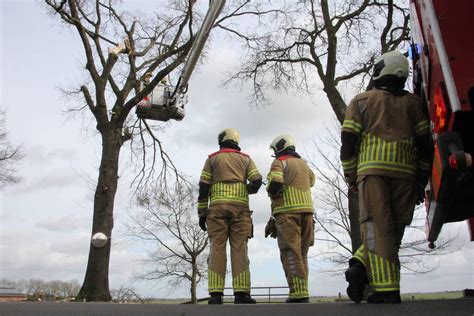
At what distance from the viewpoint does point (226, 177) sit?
19.9ft

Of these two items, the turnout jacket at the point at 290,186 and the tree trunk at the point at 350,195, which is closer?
the turnout jacket at the point at 290,186

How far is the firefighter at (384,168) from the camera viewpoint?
3752mm

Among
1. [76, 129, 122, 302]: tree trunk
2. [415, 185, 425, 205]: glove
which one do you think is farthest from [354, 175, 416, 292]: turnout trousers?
[76, 129, 122, 302]: tree trunk

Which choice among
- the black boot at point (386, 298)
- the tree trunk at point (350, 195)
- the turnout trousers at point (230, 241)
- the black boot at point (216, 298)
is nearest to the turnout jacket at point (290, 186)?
the turnout trousers at point (230, 241)

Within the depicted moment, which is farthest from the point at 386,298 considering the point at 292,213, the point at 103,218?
the point at 103,218

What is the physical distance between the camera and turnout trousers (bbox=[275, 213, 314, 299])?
19.7 feet

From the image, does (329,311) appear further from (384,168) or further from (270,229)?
(270,229)

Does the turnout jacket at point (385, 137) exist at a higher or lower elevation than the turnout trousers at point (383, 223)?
higher

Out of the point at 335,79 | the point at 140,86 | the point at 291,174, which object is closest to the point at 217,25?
the point at 140,86

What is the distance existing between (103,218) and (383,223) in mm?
9252

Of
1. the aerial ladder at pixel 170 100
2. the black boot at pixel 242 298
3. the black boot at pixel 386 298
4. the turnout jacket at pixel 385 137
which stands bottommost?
the black boot at pixel 386 298

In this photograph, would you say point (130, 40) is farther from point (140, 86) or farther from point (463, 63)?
point (463, 63)

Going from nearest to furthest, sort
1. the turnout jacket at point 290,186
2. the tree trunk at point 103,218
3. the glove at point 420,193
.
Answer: the glove at point 420,193 → the turnout jacket at point 290,186 → the tree trunk at point 103,218

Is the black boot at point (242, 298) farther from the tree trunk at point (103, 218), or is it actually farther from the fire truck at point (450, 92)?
the tree trunk at point (103, 218)
